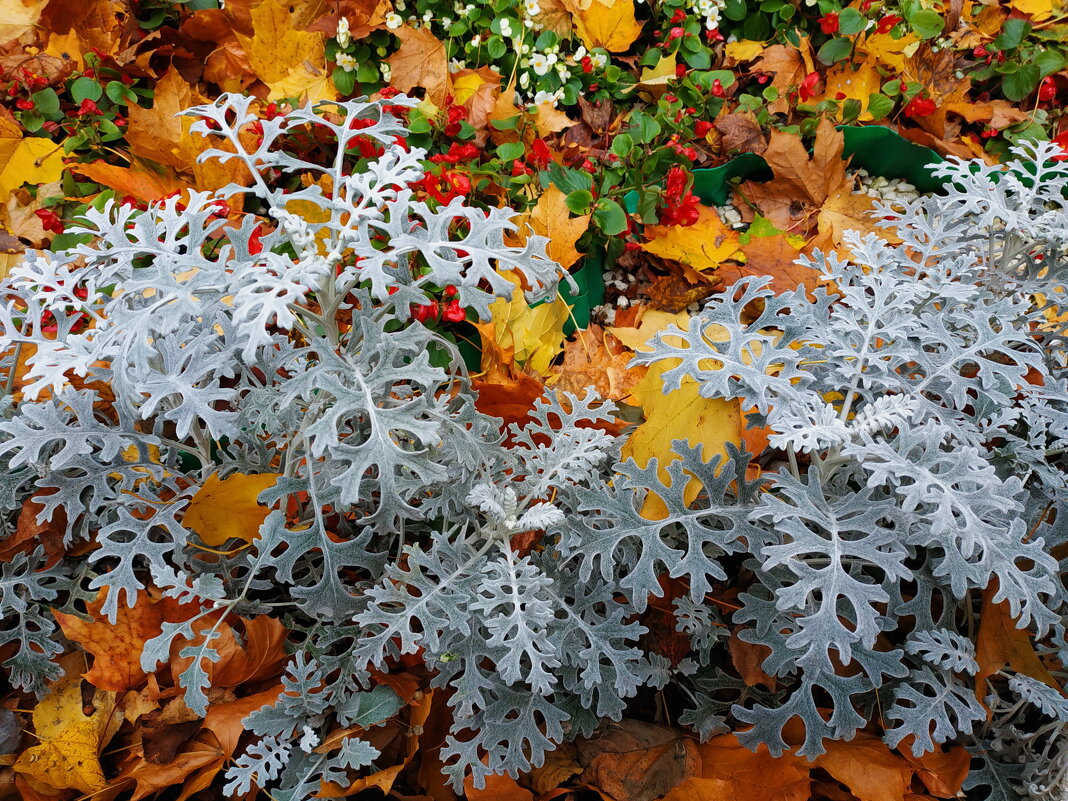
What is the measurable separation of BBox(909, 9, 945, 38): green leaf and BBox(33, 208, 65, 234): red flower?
233 centimetres

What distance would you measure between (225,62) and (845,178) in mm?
1795

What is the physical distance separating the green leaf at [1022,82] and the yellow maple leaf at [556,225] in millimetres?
1370

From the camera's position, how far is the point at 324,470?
1.29 meters

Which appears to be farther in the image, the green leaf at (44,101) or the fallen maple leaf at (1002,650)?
the green leaf at (44,101)

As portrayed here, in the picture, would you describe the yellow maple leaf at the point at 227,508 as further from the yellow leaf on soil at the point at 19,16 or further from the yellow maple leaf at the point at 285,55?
the yellow leaf on soil at the point at 19,16

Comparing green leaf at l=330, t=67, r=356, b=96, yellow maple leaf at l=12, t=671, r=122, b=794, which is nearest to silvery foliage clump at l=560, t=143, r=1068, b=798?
yellow maple leaf at l=12, t=671, r=122, b=794

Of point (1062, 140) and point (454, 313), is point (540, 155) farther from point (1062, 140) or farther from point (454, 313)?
point (1062, 140)

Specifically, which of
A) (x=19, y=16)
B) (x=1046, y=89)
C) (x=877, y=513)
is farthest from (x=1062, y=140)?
(x=19, y=16)

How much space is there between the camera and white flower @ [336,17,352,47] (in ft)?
6.74

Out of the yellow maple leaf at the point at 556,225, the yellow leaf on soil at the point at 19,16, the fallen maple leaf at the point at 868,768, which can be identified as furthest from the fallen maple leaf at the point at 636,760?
the yellow leaf on soil at the point at 19,16

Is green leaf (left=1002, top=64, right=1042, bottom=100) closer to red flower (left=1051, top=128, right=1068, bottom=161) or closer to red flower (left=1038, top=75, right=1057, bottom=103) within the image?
red flower (left=1038, top=75, right=1057, bottom=103)

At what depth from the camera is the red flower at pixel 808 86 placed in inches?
83.5

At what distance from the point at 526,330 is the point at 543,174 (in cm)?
45

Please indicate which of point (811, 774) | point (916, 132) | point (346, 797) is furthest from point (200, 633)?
point (916, 132)
